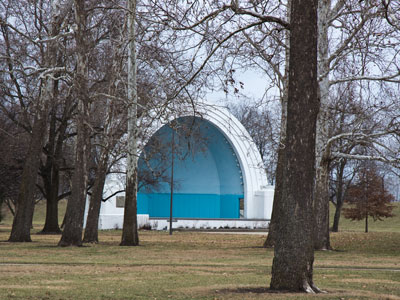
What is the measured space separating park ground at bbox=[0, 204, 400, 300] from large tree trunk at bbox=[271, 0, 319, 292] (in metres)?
0.51

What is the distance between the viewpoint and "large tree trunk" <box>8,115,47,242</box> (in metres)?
25.8

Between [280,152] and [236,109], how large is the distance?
165 feet

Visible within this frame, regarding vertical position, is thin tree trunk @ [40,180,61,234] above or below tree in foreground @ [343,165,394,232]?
below

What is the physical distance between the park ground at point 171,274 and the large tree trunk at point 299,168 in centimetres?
51

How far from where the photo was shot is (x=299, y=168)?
10133 mm

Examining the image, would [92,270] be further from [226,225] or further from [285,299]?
[226,225]

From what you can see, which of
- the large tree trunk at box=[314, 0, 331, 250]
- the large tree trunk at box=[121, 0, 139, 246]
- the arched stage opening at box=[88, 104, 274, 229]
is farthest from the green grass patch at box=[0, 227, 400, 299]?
the arched stage opening at box=[88, 104, 274, 229]

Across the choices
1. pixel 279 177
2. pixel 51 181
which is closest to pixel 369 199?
pixel 51 181

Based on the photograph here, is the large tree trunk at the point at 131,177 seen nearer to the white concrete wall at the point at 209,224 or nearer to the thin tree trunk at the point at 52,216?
the thin tree trunk at the point at 52,216

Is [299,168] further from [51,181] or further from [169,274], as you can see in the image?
[51,181]

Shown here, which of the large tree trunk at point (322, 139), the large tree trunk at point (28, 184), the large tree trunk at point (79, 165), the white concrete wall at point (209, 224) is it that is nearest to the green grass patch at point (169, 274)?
the large tree trunk at point (79, 165)

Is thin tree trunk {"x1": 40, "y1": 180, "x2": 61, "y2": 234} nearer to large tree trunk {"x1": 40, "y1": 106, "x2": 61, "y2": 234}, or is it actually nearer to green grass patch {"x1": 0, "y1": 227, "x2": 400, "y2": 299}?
large tree trunk {"x1": 40, "y1": 106, "x2": 61, "y2": 234}

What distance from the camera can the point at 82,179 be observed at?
23328 mm

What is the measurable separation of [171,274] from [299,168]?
4.95 m
